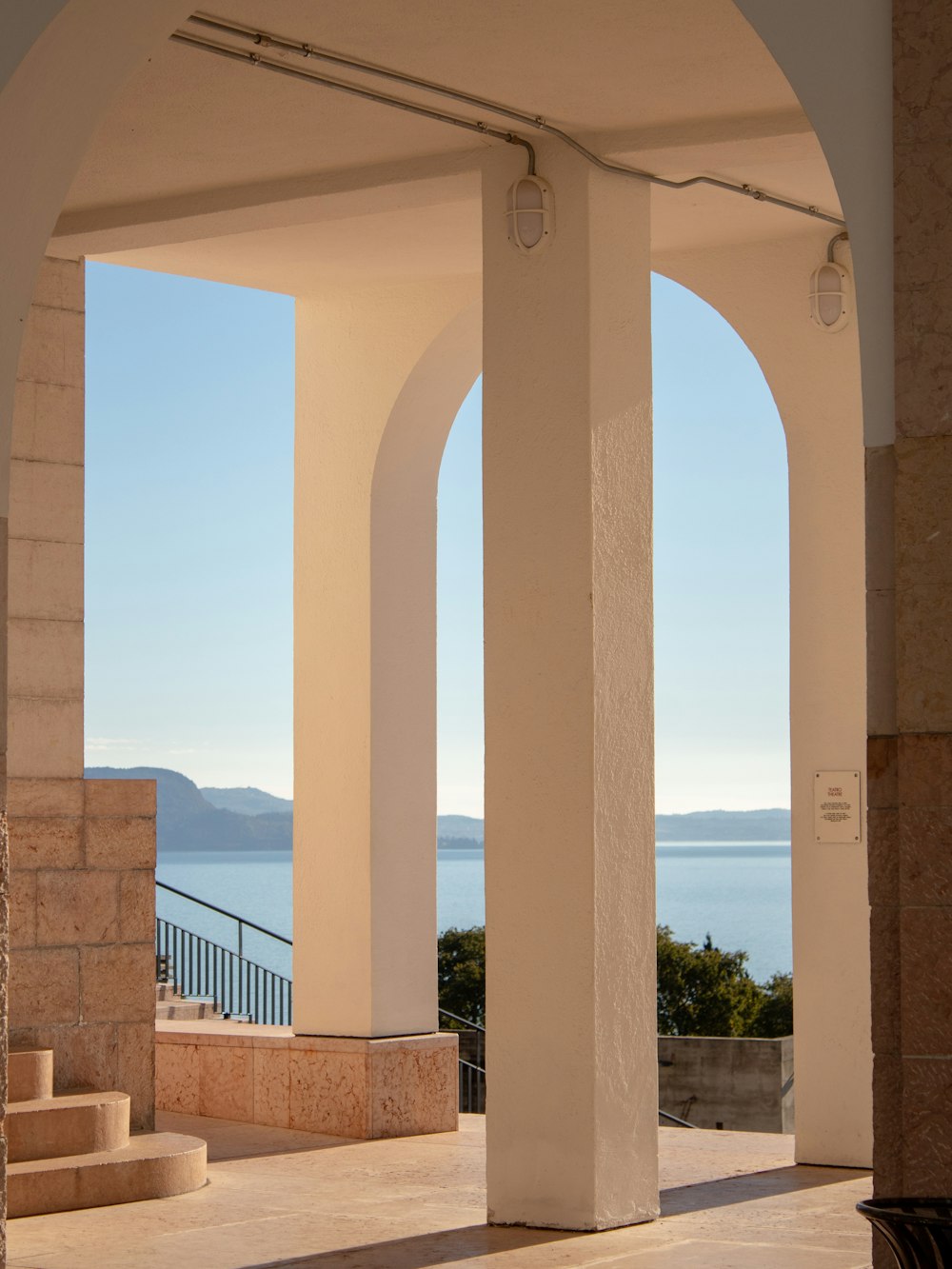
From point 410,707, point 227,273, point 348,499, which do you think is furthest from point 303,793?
point 227,273

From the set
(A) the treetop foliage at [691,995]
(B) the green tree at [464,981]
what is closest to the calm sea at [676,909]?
(B) the green tree at [464,981]

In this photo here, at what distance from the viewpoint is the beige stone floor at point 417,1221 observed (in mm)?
7828

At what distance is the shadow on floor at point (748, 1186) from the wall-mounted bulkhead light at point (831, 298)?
4119 millimetres

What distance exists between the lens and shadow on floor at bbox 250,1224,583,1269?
7.78 m

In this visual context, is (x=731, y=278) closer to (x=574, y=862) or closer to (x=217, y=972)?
(x=574, y=862)

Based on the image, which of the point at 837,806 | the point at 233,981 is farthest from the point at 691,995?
the point at 837,806

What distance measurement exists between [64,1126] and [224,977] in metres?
5.74

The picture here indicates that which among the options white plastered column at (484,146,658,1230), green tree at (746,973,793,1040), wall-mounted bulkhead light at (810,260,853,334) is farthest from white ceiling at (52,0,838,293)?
green tree at (746,973,793,1040)

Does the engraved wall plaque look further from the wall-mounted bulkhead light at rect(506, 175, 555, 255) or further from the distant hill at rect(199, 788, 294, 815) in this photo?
the distant hill at rect(199, 788, 294, 815)

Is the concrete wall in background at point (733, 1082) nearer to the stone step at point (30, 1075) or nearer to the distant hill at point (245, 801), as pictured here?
the stone step at point (30, 1075)

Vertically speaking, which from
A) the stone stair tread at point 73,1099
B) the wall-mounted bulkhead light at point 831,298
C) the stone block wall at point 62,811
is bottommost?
the stone stair tread at point 73,1099

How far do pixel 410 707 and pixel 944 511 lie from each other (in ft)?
25.2

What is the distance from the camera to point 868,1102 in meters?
10.1

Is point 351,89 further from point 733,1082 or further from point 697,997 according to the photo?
point 697,997
